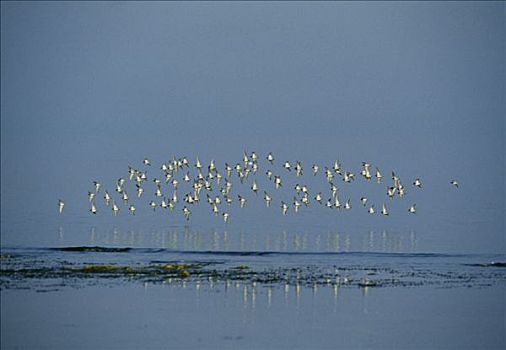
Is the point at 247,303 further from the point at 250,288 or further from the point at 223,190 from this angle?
the point at 223,190

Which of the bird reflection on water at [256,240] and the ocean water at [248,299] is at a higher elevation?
the bird reflection on water at [256,240]

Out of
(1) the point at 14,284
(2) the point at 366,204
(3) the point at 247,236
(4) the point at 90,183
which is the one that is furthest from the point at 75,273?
(4) the point at 90,183

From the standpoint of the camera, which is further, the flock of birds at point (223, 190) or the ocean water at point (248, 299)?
the flock of birds at point (223, 190)

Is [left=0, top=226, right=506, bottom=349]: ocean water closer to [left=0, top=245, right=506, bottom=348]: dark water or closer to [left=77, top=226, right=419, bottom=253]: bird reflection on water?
[left=0, top=245, right=506, bottom=348]: dark water

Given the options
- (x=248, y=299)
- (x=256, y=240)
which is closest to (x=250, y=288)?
(x=248, y=299)

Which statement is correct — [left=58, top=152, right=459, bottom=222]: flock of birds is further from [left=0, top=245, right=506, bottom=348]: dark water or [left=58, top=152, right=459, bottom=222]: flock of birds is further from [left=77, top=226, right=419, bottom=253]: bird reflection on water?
[left=0, top=245, right=506, bottom=348]: dark water

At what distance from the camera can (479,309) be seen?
118 ft

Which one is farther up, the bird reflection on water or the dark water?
the bird reflection on water

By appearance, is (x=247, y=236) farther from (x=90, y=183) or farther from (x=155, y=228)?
(x=90, y=183)

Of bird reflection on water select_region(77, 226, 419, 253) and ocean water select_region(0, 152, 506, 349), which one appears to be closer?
ocean water select_region(0, 152, 506, 349)

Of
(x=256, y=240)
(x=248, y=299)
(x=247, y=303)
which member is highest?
(x=256, y=240)

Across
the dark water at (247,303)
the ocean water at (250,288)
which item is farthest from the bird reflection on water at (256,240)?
the dark water at (247,303)

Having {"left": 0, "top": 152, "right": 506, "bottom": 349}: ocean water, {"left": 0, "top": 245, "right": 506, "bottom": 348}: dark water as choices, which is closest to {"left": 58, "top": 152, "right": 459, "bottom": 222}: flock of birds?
{"left": 0, "top": 152, "right": 506, "bottom": 349}: ocean water

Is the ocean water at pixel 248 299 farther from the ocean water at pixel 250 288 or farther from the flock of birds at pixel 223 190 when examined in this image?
the flock of birds at pixel 223 190
